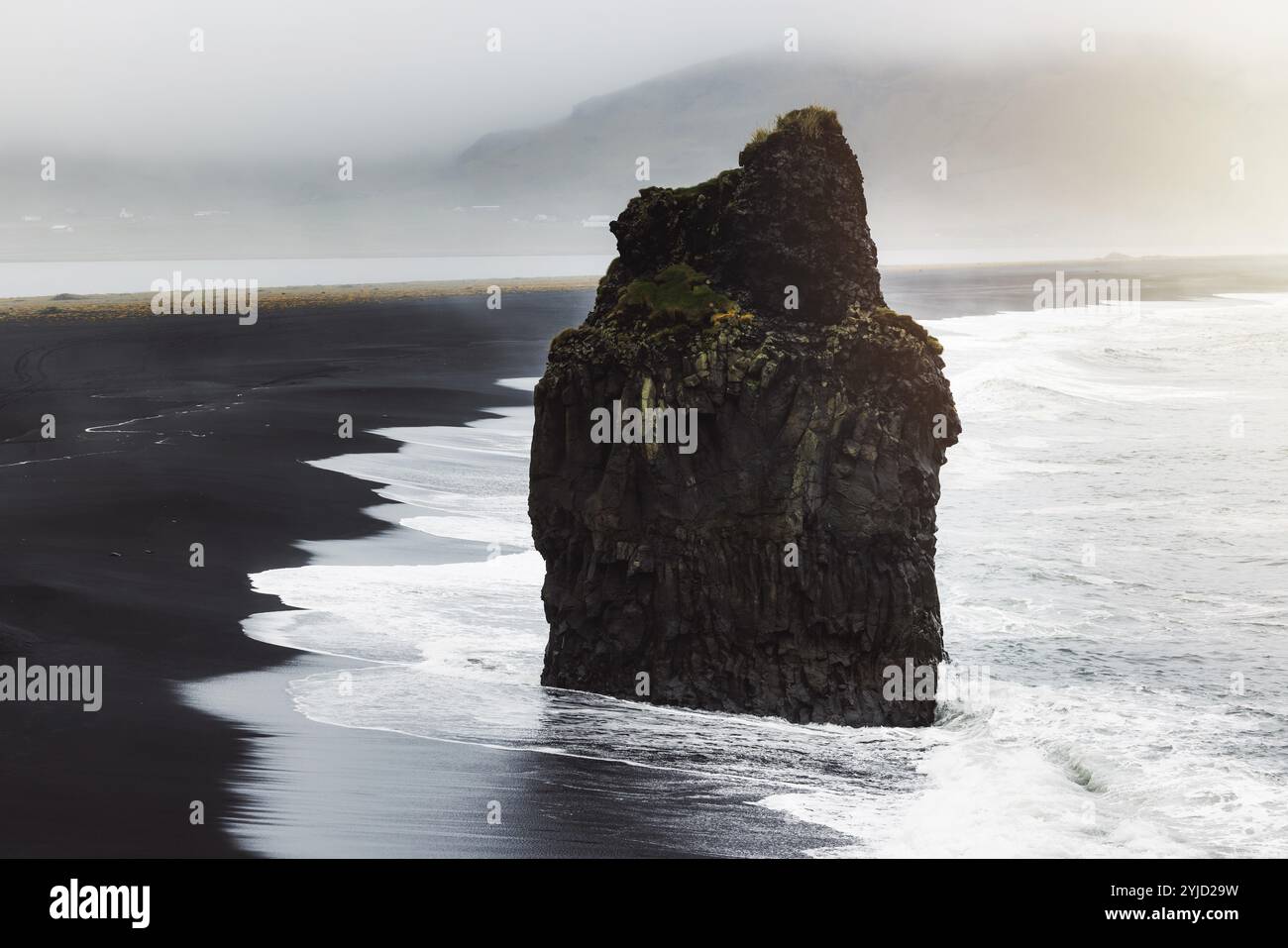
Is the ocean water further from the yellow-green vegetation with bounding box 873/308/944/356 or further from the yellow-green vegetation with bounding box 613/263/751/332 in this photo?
the yellow-green vegetation with bounding box 613/263/751/332

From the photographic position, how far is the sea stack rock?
2145cm

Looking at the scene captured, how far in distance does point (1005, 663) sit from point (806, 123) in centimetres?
978

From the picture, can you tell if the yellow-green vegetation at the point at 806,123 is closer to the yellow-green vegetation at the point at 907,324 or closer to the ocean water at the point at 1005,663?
the yellow-green vegetation at the point at 907,324

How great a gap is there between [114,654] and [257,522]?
11.9 meters

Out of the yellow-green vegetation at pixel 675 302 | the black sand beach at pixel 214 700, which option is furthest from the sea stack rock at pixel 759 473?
the black sand beach at pixel 214 700

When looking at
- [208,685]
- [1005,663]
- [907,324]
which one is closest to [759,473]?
[907,324]

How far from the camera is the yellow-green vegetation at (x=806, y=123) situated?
22938 mm

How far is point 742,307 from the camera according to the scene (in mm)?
22969

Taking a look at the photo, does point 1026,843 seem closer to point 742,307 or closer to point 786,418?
point 786,418

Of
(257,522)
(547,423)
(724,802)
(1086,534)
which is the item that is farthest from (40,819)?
(1086,534)

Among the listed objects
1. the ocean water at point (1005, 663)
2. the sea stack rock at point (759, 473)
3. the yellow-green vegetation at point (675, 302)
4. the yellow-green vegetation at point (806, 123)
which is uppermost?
the yellow-green vegetation at point (806, 123)

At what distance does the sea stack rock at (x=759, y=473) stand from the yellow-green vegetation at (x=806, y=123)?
4 cm

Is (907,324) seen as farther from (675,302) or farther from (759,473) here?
(675,302)

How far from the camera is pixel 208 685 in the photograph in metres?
22.1
